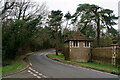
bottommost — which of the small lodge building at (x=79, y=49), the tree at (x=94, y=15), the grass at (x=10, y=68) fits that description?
the grass at (x=10, y=68)

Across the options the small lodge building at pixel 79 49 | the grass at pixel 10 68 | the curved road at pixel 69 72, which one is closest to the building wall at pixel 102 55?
the small lodge building at pixel 79 49

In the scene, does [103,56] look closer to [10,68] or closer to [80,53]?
[80,53]

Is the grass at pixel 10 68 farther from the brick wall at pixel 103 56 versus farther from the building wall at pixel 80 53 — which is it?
the building wall at pixel 80 53

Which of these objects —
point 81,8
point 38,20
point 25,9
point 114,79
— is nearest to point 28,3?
point 25,9

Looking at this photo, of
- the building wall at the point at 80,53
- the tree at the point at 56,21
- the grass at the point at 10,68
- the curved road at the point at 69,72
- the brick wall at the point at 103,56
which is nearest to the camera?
the curved road at the point at 69,72

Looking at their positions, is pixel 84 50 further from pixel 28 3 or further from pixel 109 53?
pixel 28 3

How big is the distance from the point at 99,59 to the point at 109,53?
4205 millimetres

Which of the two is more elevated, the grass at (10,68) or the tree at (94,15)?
the tree at (94,15)

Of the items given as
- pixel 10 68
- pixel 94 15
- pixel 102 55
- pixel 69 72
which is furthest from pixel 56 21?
pixel 69 72

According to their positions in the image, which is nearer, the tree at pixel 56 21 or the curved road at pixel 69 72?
the curved road at pixel 69 72

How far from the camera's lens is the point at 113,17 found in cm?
3584

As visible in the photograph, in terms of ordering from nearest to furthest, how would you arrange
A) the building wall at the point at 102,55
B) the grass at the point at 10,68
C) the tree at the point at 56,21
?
the grass at the point at 10,68 → the building wall at the point at 102,55 → the tree at the point at 56,21

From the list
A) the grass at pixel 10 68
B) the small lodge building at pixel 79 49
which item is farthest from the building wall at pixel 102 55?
the grass at pixel 10 68

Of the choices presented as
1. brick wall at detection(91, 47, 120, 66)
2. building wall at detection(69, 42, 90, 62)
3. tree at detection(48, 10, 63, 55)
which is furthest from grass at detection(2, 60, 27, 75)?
tree at detection(48, 10, 63, 55)
